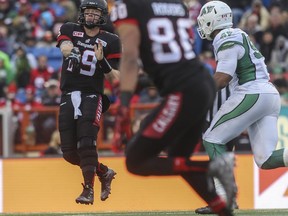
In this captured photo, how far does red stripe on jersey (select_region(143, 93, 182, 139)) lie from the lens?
6.48 m

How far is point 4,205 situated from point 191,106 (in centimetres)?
525

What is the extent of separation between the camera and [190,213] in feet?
30.0

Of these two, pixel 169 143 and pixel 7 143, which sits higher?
pixel 169 143

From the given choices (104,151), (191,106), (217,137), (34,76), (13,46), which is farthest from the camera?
(13,46)

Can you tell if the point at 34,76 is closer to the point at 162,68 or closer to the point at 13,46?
the point at 13,46

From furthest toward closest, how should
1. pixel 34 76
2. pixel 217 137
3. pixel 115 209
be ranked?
pixel 34 76 < pixel 115 209 < pixel 217 137

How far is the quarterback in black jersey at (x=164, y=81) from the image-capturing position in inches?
255

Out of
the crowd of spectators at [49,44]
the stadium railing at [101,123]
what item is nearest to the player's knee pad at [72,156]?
the stadium railing at [101,123]

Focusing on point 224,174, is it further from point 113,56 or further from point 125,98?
point 113,56

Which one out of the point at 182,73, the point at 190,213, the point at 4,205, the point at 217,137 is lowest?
the point at 4,205

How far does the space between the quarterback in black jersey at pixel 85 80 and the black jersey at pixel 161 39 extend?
2.47 meters

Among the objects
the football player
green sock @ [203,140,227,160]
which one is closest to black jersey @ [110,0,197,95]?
the football player

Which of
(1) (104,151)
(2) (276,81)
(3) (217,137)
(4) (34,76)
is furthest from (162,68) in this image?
(4) (34,76)

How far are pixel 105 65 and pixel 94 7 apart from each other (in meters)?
0.56
